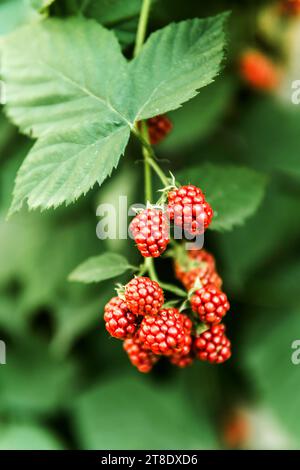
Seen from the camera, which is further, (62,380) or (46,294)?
(62,380)

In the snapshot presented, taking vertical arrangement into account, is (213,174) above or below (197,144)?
above

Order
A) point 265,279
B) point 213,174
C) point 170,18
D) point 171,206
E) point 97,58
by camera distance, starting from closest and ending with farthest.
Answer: point 171,206, point 97,58, point 213,174, point 170,18, point 265,279

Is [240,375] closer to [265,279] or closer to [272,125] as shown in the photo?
[265,279]

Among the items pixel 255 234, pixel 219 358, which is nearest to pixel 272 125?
pixel 255 234

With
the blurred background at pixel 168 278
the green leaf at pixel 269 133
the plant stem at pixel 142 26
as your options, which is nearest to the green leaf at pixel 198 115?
the blurred background at pixel 168 278

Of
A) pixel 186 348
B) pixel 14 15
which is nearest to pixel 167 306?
pixel 186 348

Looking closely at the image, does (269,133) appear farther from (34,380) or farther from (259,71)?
(34,380)
